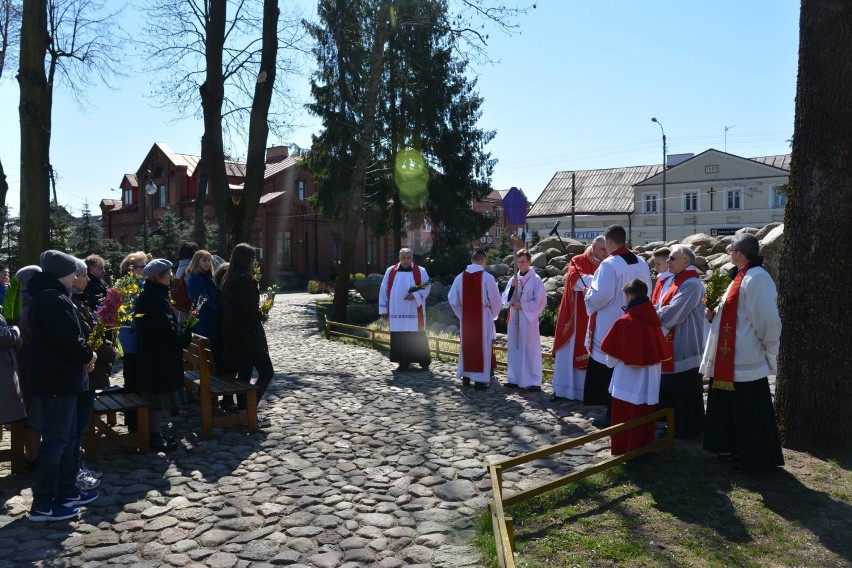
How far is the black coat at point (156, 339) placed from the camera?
673cm

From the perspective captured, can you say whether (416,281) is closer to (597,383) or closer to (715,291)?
(597,383)

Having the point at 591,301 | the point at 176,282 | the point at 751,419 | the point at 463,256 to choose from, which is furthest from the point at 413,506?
the point at 463,256

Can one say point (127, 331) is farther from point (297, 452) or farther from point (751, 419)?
point (751, 419)

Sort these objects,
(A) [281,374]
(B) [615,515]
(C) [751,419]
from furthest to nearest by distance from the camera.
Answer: (A) [281,374] < (C) [751,419] < (B) [615,515]

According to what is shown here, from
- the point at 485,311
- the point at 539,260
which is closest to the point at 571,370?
the point at 485,311

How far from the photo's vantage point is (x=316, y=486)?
19.7 feet

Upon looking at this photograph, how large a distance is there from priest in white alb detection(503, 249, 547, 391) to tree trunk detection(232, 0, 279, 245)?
6.72 m

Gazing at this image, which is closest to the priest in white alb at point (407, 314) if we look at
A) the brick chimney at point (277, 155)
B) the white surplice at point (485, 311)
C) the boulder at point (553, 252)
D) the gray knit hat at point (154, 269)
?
the white surplice at point (485, 311)

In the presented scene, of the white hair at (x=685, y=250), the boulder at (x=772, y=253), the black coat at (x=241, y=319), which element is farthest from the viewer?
the boulder at (x=772, y=253)

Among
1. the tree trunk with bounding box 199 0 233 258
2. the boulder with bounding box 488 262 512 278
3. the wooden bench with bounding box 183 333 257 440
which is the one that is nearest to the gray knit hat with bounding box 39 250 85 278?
the wooden bench with bounding box 183 333 257 440

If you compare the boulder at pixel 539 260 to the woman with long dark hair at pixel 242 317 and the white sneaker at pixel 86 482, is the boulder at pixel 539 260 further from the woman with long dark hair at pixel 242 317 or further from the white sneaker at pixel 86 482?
the white sneaker at pixel 86 482

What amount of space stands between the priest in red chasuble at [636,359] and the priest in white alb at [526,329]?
3.38 m

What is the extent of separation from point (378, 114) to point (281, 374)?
1805cm

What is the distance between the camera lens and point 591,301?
8211 mm
